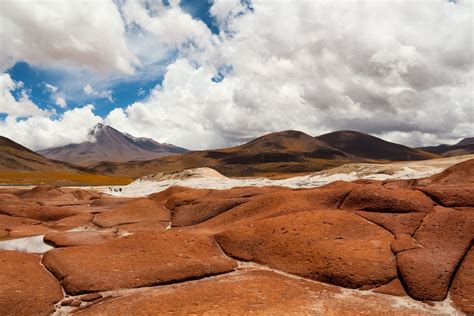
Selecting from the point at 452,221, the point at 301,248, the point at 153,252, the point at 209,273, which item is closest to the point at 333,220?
the point at 301,248

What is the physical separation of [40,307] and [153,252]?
10.6ft

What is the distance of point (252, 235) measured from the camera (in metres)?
11.7

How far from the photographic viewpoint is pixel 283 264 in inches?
405

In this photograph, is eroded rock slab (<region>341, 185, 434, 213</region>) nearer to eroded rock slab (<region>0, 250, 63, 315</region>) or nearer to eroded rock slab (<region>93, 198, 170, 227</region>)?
eroded rock slab (<region>93, 198, 170, 227</region>)

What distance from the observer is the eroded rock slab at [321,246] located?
372 inches

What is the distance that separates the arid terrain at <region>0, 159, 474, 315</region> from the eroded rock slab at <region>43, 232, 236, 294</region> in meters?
0.03

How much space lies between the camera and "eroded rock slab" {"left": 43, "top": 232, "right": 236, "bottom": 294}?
9.39 metres

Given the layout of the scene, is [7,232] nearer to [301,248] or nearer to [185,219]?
[185,219]

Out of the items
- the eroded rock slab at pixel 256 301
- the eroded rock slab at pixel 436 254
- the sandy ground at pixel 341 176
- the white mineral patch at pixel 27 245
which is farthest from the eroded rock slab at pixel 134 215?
the sandy ground at pixel 341 176

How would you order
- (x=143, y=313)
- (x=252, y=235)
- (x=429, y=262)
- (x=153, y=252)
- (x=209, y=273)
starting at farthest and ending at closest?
1. (x=252, y=235)
2. (x=153, y=252)
3. (x=209, y=273)
4. (x=429, y=262)
5. (x=143, y=313)

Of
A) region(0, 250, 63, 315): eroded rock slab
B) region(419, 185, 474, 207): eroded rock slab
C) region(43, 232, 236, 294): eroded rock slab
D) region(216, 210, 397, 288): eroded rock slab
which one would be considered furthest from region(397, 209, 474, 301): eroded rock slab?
region(0, 250, 63, 315): eroded rock slab

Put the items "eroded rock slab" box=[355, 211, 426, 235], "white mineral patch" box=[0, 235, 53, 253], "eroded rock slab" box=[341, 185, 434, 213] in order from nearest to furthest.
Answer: "eroded rock slab" box=[355, 211, 426, 235]
"eroded rock slab" box=[341, 185, 434, 213]
"white mineral patch" box=[0, 235, 53, 253]

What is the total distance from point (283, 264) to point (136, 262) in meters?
4.09

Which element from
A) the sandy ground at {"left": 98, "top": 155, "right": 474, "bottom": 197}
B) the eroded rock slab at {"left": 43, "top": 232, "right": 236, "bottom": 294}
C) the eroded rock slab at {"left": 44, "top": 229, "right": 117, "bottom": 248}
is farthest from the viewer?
the sandy ground at {"left": 98, "top": 155, "right": 474, "bottom": 197}
